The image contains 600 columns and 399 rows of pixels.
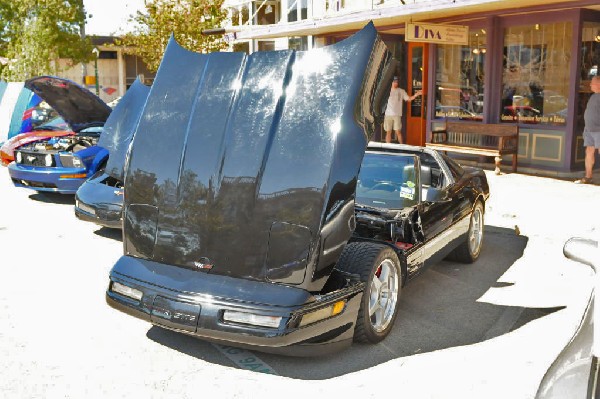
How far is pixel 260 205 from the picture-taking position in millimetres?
4391

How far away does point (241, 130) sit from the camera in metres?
4.58

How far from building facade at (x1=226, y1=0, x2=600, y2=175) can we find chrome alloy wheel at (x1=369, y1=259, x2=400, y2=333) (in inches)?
330

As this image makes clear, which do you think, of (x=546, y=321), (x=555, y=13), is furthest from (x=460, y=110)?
(x=546, y=321)

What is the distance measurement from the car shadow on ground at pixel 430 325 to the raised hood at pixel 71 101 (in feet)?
22.4

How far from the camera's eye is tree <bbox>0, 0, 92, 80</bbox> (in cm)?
2748

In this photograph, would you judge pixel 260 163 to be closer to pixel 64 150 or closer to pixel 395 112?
pixel 64 150

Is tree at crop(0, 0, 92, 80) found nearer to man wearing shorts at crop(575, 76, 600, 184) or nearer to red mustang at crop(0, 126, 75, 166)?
red mustang at crop(0, 126, 75, 166)

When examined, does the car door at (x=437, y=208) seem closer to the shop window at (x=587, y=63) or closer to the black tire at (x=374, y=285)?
the black tire at (x=374, y=285)

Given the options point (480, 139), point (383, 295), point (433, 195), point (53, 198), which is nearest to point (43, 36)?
point (53, 198)

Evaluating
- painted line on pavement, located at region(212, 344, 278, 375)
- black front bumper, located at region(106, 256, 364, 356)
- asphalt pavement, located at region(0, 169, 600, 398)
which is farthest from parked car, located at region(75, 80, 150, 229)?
painted line on pavement, located at region(212, 344, 278, 375)

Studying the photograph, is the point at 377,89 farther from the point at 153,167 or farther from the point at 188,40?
the point at 188,40

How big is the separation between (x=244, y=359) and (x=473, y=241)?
348cm

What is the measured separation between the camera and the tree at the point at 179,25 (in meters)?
22.9

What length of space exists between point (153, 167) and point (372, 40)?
5.94 feet
